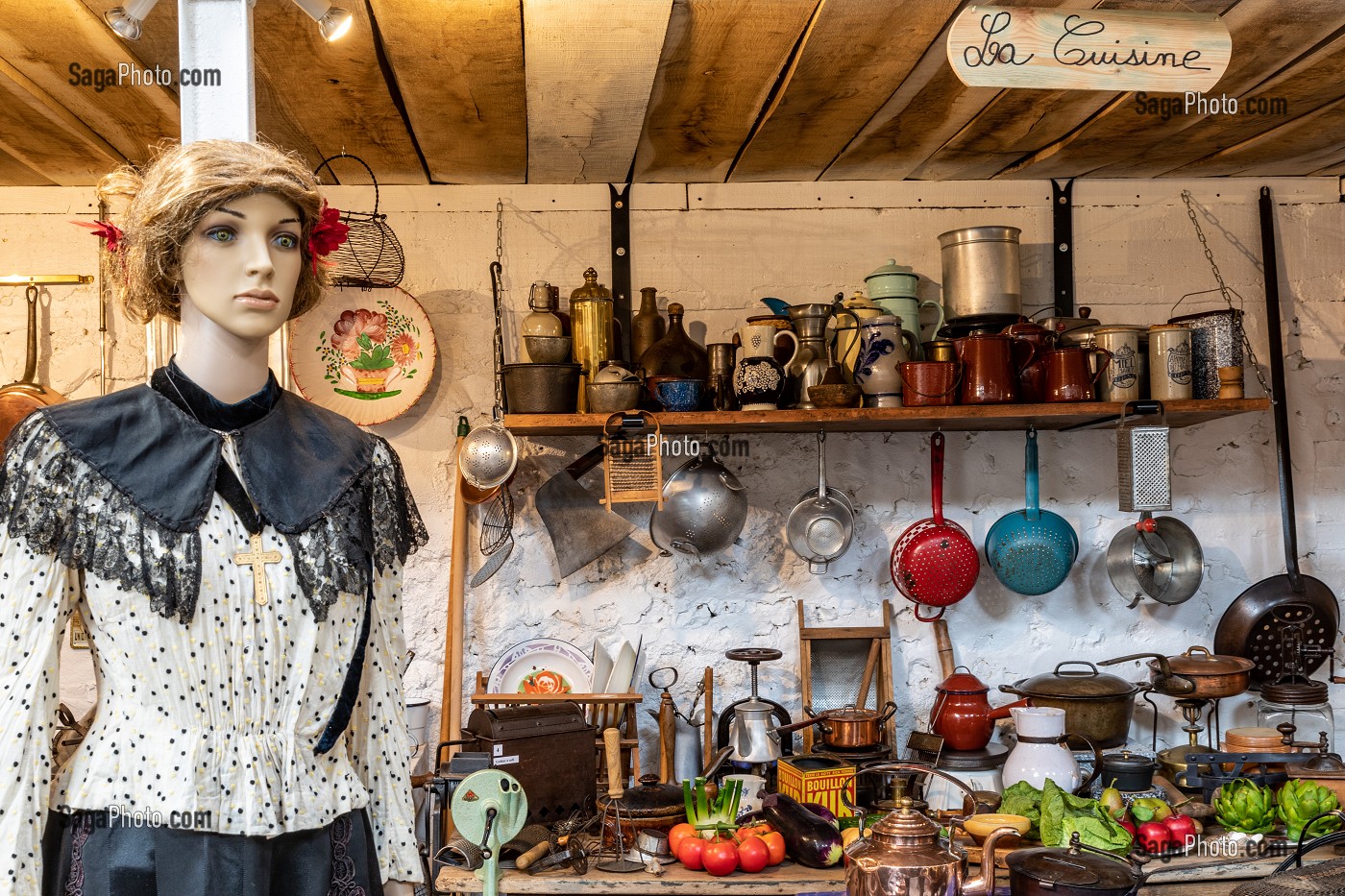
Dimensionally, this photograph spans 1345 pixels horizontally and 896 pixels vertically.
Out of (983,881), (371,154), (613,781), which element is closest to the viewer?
(983,881)

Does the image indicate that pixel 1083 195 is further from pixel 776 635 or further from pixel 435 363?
pixel 435 363

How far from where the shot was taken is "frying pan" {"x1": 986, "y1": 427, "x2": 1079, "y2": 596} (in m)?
3.03

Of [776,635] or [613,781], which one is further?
[776,635]

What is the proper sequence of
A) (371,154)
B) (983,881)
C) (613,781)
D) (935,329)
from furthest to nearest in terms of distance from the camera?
1. (935,329)
2. (371,154)
3. (613,781)
4. (983,881)

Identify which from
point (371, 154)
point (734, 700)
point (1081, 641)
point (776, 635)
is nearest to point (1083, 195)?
point (1081, 641)

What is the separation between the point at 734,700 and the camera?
10.2ft

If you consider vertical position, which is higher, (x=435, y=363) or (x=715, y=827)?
(x=435, y=363)

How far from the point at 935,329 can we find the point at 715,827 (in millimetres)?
1509

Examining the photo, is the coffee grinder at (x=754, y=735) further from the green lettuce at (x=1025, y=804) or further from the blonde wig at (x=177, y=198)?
the blonde wig at (x=177, y=198)

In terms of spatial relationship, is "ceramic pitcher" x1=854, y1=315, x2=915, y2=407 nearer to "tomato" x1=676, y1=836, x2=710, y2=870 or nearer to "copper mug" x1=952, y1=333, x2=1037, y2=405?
"copper mug" x1=952, y1=333, x2=1037, y2=405

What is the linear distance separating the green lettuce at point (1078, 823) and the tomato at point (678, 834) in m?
0.77

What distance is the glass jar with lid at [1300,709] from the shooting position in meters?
2.89

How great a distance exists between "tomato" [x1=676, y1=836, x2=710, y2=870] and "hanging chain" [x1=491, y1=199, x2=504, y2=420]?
1285 millimetres

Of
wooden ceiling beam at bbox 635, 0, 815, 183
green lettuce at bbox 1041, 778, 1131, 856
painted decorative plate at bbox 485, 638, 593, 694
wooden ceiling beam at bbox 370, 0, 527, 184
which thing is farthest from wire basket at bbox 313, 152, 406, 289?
green lettuce at bbox 1041, 778, 1131, 856
